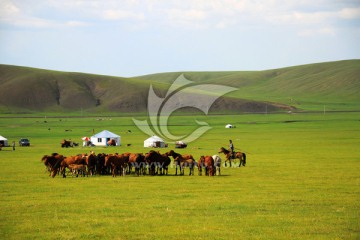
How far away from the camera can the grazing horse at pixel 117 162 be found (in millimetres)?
30250

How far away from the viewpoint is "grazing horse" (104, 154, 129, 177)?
30250 mm

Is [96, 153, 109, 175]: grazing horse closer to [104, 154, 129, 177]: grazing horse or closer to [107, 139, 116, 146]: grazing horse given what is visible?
[104, 154, 129, 177]: grazing horse

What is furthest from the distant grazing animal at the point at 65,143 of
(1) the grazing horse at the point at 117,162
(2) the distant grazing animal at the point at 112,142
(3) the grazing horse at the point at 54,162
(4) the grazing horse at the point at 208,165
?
(4) the grazing horse at the point at 208,165

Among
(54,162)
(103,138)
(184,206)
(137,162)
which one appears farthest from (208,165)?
(103,138)

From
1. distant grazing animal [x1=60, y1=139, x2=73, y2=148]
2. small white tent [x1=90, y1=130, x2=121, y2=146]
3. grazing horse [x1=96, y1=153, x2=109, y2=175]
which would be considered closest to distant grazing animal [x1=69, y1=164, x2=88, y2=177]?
grazing horse [x1=96, y1=153, x2=109, y2=175]

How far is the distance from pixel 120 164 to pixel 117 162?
7.4 inches

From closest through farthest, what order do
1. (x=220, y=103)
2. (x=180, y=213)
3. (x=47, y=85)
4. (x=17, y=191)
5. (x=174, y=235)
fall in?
1. (x=174, y=235)
2. (x=180, y=213)
3. (x=17, y=191)
4. (x=220, y=103)
5. (x=47, y=85)

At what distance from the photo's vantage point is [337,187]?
23.9m

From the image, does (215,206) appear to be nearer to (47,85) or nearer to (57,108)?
(57,108)

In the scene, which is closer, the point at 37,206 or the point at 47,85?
the point at 37,206

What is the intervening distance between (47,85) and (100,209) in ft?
598

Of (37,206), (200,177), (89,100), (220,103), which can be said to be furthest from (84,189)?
(89,100)

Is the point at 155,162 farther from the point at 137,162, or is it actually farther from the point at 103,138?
the point at 103,138

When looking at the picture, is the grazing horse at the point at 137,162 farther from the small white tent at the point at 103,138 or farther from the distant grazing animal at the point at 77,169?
the small white tent at the point at 103,138
